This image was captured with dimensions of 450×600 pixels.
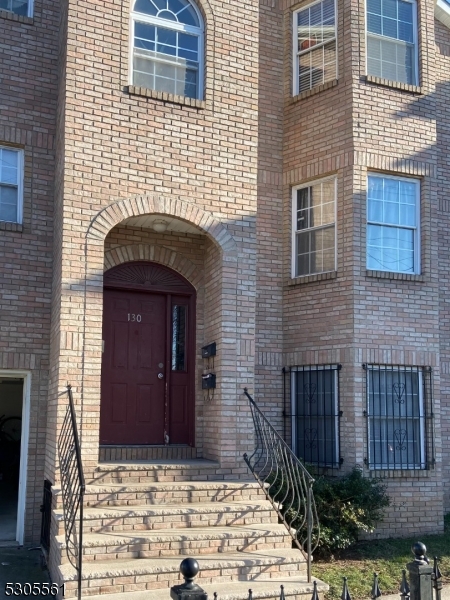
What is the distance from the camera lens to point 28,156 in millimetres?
9180

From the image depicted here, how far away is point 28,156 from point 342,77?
183 inches

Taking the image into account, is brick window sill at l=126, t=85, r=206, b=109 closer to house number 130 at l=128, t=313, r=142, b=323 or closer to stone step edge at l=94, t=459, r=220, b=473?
house number 130 at l=128, t=313, r=142, b=323

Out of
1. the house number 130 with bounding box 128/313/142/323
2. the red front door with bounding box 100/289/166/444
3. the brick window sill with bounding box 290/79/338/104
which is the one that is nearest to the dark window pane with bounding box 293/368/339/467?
the red front door with bounding box 100/289/166/444

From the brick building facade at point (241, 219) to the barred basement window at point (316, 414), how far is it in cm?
3

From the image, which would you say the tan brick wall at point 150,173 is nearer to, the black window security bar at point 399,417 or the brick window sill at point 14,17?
the brick window sill at point 14,17

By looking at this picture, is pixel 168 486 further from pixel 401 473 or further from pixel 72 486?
pixel 401 473

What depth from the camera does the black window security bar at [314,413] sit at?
9.48 m

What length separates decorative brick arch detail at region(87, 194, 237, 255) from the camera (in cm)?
801

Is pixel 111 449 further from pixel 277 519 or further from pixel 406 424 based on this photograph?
pixel 406 424

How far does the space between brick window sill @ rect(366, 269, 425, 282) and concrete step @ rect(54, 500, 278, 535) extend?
11.9 ft

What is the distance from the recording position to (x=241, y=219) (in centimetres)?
881

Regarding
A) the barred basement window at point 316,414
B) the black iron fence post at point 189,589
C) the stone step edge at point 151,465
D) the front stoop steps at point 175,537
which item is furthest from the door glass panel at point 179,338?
the black iron fence post at point 189,589

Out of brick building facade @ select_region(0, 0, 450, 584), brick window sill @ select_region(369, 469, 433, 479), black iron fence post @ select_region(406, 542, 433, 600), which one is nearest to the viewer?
black iron fence post @ select_region(406, 542, 433, 600)

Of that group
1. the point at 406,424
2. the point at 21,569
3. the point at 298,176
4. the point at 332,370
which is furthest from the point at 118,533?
the point at 298,176
